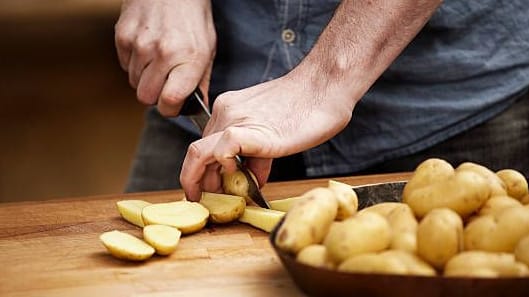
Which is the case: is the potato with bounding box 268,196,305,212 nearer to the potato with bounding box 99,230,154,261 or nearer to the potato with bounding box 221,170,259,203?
the potato with bounding box 221,170,259,203

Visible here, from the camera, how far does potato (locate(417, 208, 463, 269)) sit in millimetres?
779

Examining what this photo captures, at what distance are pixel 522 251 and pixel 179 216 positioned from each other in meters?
0.41

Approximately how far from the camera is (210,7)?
1414mm

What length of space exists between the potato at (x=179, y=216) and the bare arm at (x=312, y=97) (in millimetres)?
44

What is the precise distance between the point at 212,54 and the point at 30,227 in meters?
0.40

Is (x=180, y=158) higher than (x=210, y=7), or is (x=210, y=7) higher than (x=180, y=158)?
(x=210, y=7)

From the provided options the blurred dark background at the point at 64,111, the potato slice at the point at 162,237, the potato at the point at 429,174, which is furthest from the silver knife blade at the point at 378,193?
the blurred dark background at the point at 64,111

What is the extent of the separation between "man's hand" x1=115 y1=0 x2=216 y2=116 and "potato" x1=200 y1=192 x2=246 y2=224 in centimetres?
21

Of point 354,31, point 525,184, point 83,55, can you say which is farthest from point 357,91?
point 83,55

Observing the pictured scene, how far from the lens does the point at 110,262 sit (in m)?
0.96

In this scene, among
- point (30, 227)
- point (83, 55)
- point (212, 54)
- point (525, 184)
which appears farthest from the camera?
point (83, 55)

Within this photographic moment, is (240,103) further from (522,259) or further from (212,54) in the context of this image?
(522,259)

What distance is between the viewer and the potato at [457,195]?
850mm

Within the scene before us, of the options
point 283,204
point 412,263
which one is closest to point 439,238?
point 412,263
